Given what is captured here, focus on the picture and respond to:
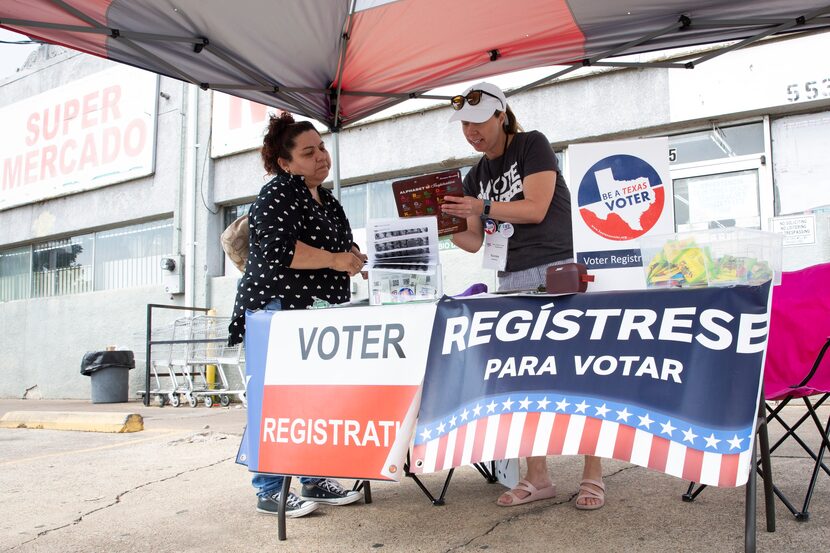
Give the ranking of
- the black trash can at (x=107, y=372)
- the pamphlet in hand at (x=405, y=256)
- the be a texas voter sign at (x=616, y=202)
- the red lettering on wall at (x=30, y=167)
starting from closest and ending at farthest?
1. the be a texas voter sign at (x=616, y=202)
2. the pamphlet in hand at (x=405, y=256)
3. the black trash can at (x=107, y=372)
4. the red lettering on wall at (x=30, y=167)

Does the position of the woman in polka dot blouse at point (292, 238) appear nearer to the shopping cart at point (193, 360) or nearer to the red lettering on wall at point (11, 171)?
the shopping cart at point (193, 360)

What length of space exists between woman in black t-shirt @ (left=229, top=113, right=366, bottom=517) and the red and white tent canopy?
70cm

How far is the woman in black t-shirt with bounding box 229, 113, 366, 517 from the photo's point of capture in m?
3.27

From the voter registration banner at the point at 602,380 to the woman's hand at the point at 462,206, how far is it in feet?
2.08

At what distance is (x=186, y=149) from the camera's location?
1235 centimetres

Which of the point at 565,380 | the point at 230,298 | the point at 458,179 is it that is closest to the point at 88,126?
the point at 230,298

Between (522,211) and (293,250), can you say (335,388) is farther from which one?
(522,211)

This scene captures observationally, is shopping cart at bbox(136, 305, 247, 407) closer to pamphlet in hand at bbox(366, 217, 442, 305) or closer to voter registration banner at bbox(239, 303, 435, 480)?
voter registration banner at bbox(239, 303, 435, 480)

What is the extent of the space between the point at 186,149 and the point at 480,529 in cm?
1086

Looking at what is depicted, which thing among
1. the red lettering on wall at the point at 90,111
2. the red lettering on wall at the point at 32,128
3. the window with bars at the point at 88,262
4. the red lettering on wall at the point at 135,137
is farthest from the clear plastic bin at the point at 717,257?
the red lettering on wall at the point at 32,128

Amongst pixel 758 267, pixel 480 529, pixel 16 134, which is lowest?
pixel 480 529

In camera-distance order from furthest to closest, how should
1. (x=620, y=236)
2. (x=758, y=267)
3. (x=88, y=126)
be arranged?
1. (x=88, y=126)
2. (x=620, y=236)
3. (x=758, y=267)

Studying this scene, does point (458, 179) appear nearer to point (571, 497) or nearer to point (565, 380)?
point (565, 380)

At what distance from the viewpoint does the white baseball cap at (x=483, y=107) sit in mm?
3301
